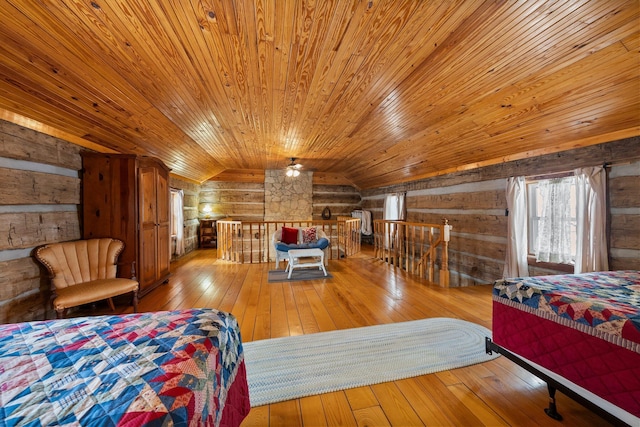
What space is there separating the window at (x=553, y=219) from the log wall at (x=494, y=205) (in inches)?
8.5

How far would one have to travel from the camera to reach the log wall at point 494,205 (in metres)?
2.69

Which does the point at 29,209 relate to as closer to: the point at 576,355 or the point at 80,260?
the point at 80,260

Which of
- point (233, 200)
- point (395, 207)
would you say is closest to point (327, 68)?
point (395, 207)

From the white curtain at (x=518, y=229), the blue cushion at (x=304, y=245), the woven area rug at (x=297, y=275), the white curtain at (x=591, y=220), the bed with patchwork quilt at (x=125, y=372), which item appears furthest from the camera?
the blue cushion at (x=304, y=245)

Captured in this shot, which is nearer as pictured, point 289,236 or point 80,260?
point 80,260

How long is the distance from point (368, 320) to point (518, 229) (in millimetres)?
2912

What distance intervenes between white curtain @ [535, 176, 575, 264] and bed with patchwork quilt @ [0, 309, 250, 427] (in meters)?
4.31

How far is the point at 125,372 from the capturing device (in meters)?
0.80

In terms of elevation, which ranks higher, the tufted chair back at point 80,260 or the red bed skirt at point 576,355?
the tufted chair back at point 80,260

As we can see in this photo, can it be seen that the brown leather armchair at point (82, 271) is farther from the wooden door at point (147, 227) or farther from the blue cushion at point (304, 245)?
the blue cushion at point (304, 245)

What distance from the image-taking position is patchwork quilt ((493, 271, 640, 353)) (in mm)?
1169

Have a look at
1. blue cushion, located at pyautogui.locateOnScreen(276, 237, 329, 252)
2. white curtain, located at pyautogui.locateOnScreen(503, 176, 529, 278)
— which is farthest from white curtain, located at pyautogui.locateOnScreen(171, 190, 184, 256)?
white curtain, located at pyautogui.locateOnScreen(503, 176, 529, 278)

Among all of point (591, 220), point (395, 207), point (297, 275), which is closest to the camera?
point (591, 220)

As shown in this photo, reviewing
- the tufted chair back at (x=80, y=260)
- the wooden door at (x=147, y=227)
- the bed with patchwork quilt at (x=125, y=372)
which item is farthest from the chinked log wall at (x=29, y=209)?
the bed with patchwork quilt at (x=125, y=372)
